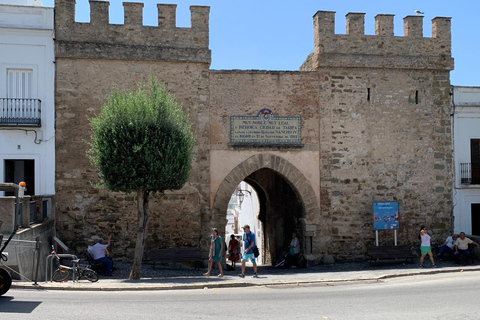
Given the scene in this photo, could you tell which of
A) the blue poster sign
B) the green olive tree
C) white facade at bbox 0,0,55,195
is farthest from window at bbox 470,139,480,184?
white facade at bbox 0,0,55,195

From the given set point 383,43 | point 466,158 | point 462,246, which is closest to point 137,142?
point 383,43

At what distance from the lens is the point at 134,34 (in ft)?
56.2

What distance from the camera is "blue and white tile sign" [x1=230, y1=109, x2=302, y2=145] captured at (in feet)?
57.7

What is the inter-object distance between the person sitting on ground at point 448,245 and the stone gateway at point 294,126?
0.78 metres

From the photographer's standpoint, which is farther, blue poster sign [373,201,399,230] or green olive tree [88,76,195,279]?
blue poster sign [373,201,399,230]

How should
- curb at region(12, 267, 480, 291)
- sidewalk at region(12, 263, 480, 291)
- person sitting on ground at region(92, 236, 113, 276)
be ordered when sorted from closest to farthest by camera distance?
curb at region(12, 267, 480, 291) < sidewalk at region(12, 263, 480, 291) < person sitting on ground at region(92, 236, 113, 276)

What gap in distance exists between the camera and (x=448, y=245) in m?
17.5

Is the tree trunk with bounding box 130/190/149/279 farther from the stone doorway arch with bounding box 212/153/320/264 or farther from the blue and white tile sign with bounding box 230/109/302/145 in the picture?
the blue and white tile sign with bounding box 230/109/302/145

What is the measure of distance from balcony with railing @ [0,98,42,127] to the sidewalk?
5326 millimetres

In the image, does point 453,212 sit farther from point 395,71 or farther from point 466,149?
point 395,71

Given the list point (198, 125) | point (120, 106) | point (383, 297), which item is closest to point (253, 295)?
point (383, 297)

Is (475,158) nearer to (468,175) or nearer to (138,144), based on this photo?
(468,175)

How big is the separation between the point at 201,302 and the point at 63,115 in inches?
343

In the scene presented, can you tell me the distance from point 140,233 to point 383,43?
10.3 m
